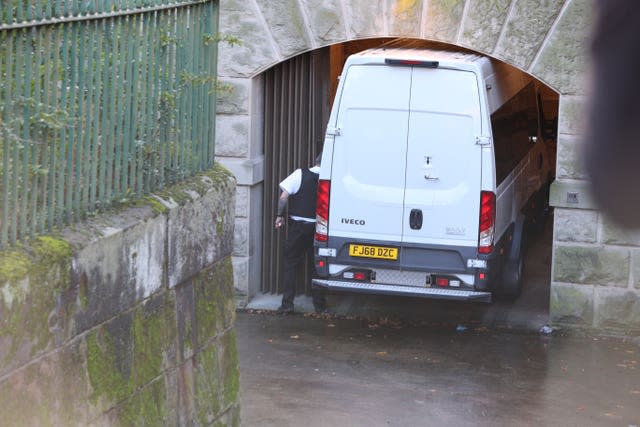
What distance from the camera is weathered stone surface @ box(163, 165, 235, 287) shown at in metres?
5.17

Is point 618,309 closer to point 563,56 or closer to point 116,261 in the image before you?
point 563,56

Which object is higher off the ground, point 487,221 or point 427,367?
point 487,221

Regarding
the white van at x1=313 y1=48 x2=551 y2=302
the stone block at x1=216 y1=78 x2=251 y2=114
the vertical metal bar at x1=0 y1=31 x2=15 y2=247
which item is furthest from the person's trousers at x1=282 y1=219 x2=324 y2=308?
the vertical metal bar at x1=0 y1=31 x2=15 y2=247

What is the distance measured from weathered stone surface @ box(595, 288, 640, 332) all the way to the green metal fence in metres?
6.10

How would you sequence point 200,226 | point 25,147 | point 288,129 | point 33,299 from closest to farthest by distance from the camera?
point 33,299, point 25,147, point 200,226, point 288,129

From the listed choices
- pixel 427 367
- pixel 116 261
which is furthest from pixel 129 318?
pixel 427 367

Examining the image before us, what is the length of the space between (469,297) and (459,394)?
1687 mm

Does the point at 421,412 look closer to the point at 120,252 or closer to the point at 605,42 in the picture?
the point at 120,252

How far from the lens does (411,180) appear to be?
1046 centimetres

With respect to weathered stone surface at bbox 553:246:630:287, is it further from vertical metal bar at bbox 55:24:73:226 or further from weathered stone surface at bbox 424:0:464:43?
vertical metal bar at bbox 55:24:73:226

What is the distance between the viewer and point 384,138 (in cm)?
1040

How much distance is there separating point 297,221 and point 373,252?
4.44ft

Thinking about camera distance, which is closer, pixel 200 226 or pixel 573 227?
pixel 200 226

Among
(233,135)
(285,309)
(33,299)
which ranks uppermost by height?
(233,135)
